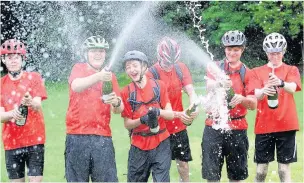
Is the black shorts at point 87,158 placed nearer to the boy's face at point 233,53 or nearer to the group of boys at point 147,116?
the group of boys at point 147,116

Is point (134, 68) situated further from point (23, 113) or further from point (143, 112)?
point (23, 113)

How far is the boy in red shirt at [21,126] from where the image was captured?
752 centimetres

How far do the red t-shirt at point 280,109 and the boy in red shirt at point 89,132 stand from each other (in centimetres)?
214

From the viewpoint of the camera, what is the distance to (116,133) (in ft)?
48.6

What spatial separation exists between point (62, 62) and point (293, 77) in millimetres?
23237

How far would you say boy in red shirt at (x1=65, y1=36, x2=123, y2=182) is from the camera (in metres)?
6.96

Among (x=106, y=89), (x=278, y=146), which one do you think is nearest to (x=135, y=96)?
(x=106, y=89)

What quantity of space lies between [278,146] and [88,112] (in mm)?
2709

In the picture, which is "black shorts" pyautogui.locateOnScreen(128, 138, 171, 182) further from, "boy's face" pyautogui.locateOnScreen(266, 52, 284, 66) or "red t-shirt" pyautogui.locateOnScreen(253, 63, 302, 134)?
"boy's face" pyautogui.locateOnScreen(266, 52, 284, 66)

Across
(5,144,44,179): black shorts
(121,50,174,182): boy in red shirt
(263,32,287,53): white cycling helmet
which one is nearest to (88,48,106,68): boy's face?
(121,50,174,182): boy in red shirt

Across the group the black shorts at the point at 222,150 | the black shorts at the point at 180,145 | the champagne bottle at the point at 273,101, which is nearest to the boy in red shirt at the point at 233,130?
the black shorts at the point at 222,150

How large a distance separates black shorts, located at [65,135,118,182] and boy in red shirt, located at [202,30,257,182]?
1380 millimetres

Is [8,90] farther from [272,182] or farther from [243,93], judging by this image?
[272,182]

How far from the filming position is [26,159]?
7637 mm
